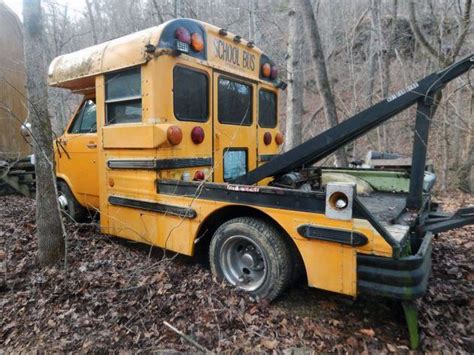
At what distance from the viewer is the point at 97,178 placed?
4.62m

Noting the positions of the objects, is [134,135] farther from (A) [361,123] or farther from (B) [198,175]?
(A) [361,123]

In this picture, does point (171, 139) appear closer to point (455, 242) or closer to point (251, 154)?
point (251, 154)

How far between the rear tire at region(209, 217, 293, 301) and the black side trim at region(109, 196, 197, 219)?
38 centimetres

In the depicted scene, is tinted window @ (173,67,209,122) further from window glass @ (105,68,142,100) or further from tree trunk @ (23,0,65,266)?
tree trunk @ (23,0,65,266)

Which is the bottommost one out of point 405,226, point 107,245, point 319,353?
point 319,353

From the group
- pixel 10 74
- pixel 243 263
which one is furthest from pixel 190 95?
pixel 10 74

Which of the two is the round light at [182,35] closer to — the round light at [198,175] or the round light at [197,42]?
the round light at [197,42]

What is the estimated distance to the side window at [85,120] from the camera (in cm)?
478

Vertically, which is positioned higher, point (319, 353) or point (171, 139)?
point (171, 139)

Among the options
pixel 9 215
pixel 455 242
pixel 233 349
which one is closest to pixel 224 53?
pixel 233 349

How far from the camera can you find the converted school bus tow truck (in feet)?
8.45

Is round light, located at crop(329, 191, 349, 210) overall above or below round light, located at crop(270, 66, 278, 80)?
below

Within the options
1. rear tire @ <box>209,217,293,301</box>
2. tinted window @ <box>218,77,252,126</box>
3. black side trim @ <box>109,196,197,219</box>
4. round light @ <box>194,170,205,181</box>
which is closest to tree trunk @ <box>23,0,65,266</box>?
black side trim @ <box>109,196,197,219</box>

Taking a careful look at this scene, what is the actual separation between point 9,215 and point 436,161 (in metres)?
12.0
